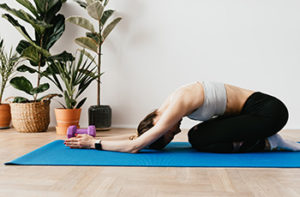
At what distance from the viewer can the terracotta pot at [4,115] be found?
11.4ft

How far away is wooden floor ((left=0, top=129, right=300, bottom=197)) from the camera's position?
1.22 meters

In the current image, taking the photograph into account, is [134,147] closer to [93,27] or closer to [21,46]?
[93,27]

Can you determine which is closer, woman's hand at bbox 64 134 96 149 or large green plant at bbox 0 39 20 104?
woman's hand at bbox 64 134 96 149

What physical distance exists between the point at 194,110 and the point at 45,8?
241 cm

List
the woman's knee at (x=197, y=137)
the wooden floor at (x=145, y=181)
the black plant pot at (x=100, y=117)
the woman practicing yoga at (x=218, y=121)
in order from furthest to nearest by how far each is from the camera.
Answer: the black plant pot at (x=100, y=117) → the woman's knee at (x=197, y=137) → the woman practicing yoga at (x=218, y=121) → the wooden floor at (x=145, y=181)

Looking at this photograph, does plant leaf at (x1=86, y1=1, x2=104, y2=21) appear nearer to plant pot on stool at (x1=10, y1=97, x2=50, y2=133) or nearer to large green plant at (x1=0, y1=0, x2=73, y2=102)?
large green plant at (x1=0, y1=0, x2=73, y2=102)

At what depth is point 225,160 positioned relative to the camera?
5.78 ft

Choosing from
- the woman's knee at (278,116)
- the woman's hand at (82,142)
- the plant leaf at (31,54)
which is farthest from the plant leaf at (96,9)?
the woman's knee at (278,116)

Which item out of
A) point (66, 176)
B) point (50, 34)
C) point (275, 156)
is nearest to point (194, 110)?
point (275, 156)

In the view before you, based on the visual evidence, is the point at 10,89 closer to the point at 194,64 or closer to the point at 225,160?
the point at 194,64

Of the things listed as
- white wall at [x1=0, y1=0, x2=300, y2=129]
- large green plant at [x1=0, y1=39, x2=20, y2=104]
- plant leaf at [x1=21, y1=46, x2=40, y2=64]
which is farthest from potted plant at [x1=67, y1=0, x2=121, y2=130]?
large green plant at [x1=0, y1=39, x2=20, y2=104]

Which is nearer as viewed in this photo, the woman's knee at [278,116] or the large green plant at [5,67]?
the woman's knee at [278,116]

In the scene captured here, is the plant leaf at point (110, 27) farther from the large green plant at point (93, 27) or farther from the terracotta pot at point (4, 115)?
the terracotta pot at point (4, 115)

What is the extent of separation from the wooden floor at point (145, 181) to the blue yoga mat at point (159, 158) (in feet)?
0.25
